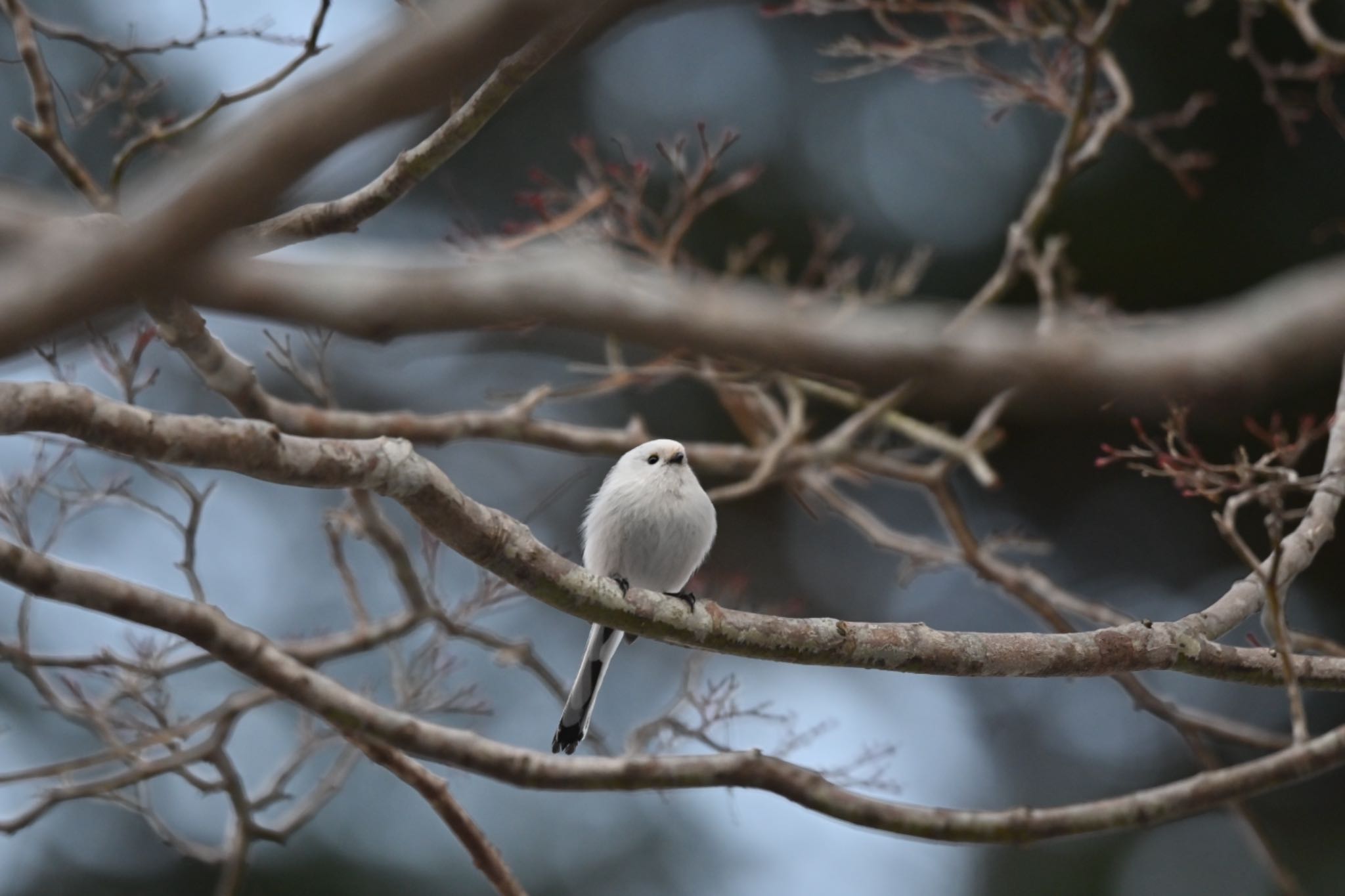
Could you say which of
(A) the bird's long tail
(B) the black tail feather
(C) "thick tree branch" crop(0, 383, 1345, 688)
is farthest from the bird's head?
(C) "thick tree branch" crop(0, 383, 1345, 688)

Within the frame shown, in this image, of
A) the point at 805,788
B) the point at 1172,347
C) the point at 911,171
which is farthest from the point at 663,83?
the point at 1172,347

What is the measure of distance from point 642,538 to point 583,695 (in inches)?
24.5

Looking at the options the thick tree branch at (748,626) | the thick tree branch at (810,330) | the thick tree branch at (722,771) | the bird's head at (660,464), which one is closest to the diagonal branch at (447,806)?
the thick tree branch at (722,771)

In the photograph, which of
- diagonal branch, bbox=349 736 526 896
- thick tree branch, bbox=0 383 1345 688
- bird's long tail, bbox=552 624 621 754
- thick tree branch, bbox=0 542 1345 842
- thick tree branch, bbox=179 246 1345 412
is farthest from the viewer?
bird's long tail, bbox=552 624 621 754

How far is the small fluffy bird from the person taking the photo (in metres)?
4.54

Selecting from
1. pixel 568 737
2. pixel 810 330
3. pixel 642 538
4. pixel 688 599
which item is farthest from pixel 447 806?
pixel 810 330

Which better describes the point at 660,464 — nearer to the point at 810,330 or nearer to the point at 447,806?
the point at 447,806

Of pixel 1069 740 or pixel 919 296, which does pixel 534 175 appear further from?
pixel 1069 740

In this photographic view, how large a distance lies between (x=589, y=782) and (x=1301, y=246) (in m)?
5.89

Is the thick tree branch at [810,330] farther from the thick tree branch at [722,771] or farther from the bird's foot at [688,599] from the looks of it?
the bird's foot at [688,599]

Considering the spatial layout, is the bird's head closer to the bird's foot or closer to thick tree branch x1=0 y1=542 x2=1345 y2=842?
the bird's foot

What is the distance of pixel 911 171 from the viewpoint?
870 cm

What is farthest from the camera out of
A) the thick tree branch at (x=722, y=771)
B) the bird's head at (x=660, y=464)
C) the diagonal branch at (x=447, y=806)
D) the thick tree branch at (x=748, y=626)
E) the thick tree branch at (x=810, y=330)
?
the bird's head at (x=660, y=464)

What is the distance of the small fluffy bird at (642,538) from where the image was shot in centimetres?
454
